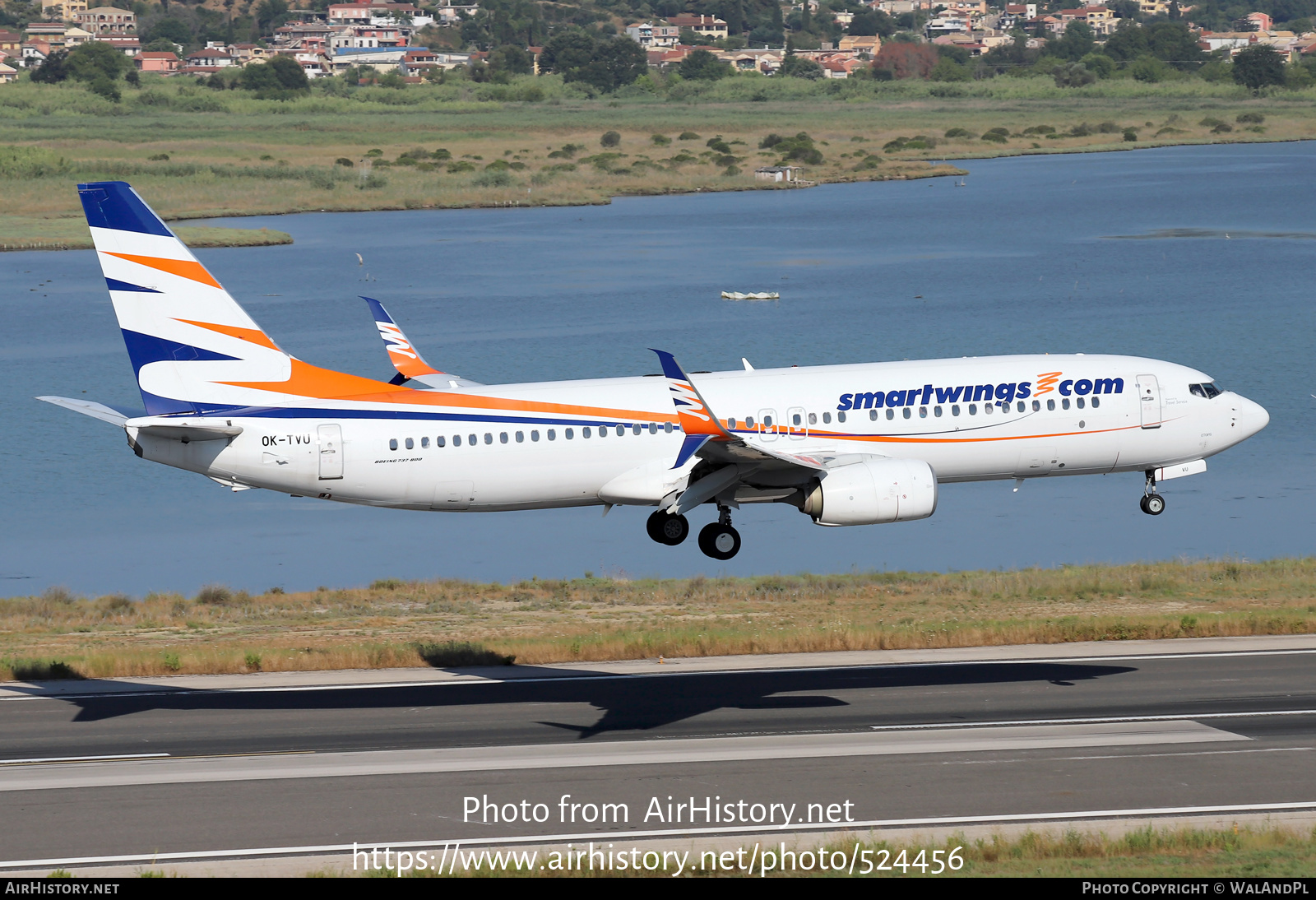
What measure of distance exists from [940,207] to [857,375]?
12346 centimetres

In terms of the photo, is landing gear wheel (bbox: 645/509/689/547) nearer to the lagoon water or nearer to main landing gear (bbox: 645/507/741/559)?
main landing gear (bbox: 645/507/741/559)

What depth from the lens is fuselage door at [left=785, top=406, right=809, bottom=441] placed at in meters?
46.3

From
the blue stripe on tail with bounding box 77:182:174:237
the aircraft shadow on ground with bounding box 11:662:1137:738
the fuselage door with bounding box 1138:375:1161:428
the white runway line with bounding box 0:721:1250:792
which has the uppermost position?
the blue stripe on tail with bounding box 77:182:174:237

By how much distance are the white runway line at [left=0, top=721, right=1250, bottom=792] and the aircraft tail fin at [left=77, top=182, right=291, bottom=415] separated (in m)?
15.0

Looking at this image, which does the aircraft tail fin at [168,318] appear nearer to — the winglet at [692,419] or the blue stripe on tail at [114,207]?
the blue stripe on tail at [114,207]

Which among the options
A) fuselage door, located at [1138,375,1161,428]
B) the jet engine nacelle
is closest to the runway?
the jet engine nacelle

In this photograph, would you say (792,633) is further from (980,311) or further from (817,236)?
(817,236)

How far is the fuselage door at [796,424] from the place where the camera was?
152ft

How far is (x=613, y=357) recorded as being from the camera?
93.7 meters

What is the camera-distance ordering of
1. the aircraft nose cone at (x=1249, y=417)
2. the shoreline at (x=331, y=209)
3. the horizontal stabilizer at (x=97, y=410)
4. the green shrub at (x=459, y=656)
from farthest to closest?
the shoreline at (x=331, y=209)
the aircraft nose cone at (x=1249, y=417)
the horizontal stabilizer at (x=97, y=410)
the green shrub at (x=459, y=656)

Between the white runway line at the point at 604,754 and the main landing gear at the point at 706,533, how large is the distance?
13.6 meters

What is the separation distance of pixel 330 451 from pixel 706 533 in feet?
34.4

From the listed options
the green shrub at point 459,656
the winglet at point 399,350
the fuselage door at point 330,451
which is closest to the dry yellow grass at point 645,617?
the green shrub at point 459,656

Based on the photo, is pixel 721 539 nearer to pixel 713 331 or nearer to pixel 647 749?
pixel 647 749
